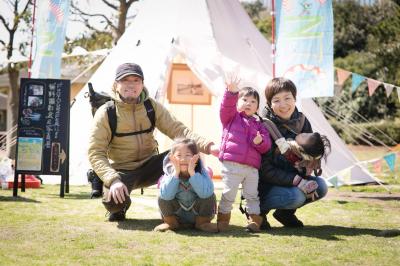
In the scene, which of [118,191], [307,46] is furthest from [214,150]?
[307,46]

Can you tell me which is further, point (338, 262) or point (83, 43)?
point (83, 43)

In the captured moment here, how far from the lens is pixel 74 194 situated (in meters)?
7.28

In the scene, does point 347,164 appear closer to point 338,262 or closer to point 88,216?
point 88,216

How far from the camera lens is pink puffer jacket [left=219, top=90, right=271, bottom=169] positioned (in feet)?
14.5

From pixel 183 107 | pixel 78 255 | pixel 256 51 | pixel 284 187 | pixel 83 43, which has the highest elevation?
pixel 83 43

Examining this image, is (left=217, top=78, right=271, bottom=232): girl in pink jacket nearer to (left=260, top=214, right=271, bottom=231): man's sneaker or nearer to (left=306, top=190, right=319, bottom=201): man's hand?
(left=260, top=214, right=271, bottom=231): man's sneaker

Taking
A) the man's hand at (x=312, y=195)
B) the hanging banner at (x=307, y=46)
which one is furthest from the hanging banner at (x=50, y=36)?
the man's hand at (x=312, y=195)

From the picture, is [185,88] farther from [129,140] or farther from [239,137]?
[239,137]

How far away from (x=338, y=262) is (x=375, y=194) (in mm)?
4547

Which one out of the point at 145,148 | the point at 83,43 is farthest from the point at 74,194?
the point at 83,43

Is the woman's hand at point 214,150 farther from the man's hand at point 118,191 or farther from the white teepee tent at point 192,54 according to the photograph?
the white teepee tent at point 192,54

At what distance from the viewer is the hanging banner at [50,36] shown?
27.8 ft

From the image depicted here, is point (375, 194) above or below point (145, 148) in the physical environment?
below

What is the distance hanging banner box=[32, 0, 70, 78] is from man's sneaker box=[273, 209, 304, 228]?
473 cm
